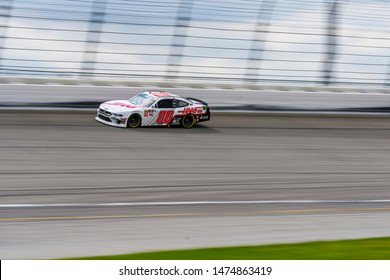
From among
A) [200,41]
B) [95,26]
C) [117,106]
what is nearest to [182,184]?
[117,106]

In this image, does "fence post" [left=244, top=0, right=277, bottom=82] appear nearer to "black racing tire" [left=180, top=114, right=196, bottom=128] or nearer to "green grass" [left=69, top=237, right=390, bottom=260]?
"black racing tire" [left=180, top=114, right=196, bottom=128]

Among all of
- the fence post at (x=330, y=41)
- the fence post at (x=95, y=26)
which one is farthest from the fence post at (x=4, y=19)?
the fence post at (x=330, y=41)

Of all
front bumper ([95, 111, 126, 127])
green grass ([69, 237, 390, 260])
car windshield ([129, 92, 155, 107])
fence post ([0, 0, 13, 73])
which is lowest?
front bumper ([95, 111, 126, 127])

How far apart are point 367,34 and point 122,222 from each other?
13.8 m

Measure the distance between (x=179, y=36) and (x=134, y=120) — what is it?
12.3 feet

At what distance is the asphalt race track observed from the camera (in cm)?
1033

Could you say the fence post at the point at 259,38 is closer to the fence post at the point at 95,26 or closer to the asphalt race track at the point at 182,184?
the asphalt race track at the point at 182,184

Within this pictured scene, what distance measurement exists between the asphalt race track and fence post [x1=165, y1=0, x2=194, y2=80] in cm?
185

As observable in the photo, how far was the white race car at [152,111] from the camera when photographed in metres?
17.8

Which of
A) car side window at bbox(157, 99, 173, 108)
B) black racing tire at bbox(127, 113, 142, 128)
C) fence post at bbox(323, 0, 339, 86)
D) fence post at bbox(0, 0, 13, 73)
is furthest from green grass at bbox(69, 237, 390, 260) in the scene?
fence post at bbox(323, 0, 339, 86)

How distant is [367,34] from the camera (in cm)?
2253

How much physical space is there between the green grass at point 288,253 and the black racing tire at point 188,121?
8.99 metres

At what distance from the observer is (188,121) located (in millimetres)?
18766

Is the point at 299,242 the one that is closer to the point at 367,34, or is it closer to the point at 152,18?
the point at 152,18
